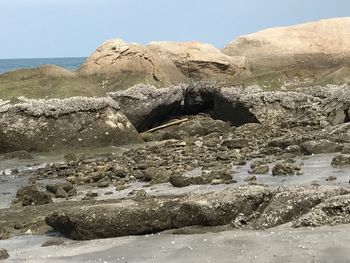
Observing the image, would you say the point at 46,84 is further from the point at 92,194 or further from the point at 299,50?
the point at 299,50

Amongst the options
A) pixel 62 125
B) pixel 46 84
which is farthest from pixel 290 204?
pixel 46 84

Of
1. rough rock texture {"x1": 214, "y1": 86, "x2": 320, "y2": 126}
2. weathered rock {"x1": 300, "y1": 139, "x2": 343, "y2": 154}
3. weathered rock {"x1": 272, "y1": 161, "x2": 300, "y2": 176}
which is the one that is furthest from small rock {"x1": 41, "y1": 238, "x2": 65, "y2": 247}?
rough rock texture {"x1": 214, "y1": 86, "x2": 320, "y2": 126}

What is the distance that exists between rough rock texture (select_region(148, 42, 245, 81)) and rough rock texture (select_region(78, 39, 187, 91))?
1.87 meters

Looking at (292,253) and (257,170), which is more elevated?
(292,253)

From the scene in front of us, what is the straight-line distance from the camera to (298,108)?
22.8 meters

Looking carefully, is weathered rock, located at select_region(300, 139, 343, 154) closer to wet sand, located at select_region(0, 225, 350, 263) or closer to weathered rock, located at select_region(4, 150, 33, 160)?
wet sand, located at select_region(0, 225, 350, 263)

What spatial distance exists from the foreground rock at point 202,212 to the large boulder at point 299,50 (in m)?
19.7

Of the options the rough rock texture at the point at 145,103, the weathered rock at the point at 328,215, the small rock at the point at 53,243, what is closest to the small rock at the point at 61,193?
the small rock at the point at 53,243

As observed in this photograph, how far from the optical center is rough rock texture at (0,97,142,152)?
2019cm

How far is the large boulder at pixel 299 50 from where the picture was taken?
28184 mm

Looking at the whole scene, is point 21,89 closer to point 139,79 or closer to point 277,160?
point 139,79

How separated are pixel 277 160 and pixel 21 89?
490 inches

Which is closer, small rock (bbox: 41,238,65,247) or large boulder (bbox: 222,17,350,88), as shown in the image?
small rock (bbox: 41,238,65,247)

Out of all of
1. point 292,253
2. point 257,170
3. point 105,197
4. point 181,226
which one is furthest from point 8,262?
point 257,170
